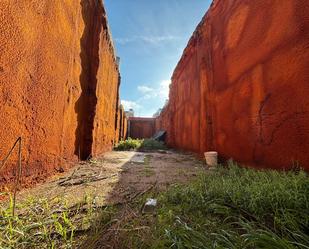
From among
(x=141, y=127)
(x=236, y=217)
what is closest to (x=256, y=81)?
(x=236, y=217)

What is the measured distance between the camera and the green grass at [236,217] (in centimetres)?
93

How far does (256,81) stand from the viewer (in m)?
2.72

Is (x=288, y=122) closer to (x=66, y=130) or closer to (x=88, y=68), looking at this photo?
(x=66, y=130)

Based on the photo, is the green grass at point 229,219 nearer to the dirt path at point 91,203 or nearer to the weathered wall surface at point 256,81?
the dirt path at point 91,203

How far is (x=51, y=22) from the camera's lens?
2.09 meters

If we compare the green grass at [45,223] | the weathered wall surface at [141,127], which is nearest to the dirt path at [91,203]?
the green grass at [45,223]

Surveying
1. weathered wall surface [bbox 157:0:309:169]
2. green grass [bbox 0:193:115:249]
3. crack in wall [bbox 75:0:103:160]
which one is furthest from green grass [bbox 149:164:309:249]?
crack in wall [bbox 75:0:103:160]

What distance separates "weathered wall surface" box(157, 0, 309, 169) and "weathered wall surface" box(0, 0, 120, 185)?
264 cm

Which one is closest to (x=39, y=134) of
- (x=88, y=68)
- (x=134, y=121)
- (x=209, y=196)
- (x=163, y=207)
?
(x=163, y=207)

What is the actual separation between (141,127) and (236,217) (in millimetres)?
17780

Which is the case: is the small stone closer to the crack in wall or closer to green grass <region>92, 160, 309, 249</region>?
green grass <region>92, 160, 309, 249</region>

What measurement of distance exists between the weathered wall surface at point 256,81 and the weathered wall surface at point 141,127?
14.1 metres

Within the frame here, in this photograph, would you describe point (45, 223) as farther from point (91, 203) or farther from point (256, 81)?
point (256, 81)

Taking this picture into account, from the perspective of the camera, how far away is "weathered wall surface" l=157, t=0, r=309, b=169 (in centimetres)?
204
